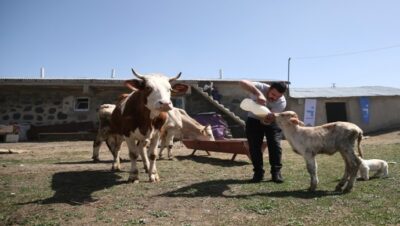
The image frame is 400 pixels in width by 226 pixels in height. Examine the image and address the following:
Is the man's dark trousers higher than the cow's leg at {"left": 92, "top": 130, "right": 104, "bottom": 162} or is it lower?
higher

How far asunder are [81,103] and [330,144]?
623 inches

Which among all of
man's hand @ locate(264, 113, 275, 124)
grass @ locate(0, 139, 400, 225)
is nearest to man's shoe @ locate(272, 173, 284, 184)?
grass @ locate(0, 139, 400, 225)

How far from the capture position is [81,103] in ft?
64.6

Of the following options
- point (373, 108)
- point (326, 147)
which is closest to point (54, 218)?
point (326, 147)

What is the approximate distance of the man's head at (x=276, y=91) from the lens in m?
6.89

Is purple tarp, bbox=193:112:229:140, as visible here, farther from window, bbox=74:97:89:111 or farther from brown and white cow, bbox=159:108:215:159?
window, bbox=74:97:89:111

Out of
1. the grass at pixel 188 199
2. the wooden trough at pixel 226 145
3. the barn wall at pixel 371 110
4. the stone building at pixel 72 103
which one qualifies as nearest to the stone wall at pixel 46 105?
the stone building at pixel 72 103

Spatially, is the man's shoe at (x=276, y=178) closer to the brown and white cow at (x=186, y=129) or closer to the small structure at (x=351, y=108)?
the brown and white cow at (x=186, y=129)

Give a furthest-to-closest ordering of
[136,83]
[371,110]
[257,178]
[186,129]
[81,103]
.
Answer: [371,110]
[81,103]
[186,129]
[257,178]
[136,83]

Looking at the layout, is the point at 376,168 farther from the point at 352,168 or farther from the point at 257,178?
the point at 257,178

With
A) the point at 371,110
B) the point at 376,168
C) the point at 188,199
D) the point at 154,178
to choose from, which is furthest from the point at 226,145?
the point at 371,110

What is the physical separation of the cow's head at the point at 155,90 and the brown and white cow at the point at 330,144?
2.13 metres

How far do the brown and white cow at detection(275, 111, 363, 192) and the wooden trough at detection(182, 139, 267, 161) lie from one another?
2.41m

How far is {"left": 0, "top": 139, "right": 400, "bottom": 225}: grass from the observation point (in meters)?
4.65
